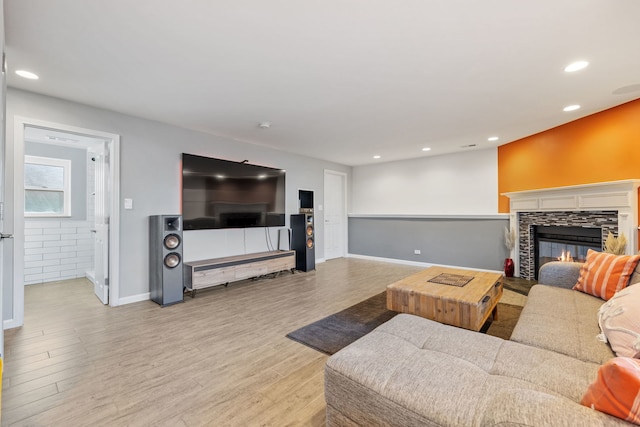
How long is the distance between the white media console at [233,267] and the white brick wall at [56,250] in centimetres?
247

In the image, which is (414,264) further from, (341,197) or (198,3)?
(198,3)

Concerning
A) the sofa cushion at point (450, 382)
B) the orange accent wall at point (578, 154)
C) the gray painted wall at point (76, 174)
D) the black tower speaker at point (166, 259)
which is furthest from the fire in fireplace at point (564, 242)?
the gray painted wall at point (76, 174)

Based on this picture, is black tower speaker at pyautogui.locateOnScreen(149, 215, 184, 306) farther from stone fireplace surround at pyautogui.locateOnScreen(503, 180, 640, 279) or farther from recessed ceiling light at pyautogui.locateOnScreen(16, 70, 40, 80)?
stone fireplace surround at pyautogui.locateOnScreen(503, 180, 640, 279)

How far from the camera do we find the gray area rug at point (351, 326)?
242cm

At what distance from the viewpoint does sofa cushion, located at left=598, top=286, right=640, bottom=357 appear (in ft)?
4.25

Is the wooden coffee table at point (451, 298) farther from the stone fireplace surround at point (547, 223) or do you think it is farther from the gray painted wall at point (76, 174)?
the gray painted wall at point (76, 174)

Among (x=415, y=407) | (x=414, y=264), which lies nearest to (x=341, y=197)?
(x=414, y=264)

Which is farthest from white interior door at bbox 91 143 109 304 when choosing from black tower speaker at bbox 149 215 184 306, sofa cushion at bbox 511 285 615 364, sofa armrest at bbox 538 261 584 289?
sofa armrest at bbox 538 261 584 289

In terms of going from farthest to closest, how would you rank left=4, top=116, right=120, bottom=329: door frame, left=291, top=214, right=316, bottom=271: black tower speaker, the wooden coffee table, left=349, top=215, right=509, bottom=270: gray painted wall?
left=291, top=214, right=316, bottom=271: black tower speaker
left=349, top=215, right=509, bottom=270: gray painted wall
left=4, top=116, right=120, bottom=329: door frame
the wooden coffee table

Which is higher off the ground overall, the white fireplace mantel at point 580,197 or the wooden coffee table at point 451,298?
the white fireplace mantel at point 580,197

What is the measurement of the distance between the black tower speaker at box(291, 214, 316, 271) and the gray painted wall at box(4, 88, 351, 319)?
6.19 ft

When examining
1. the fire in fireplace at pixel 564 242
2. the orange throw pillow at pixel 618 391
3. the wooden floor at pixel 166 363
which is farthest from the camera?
the fire in fireplace at pixel 564 242

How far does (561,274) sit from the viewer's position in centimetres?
258

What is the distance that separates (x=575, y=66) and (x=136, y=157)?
4683 millimetres
